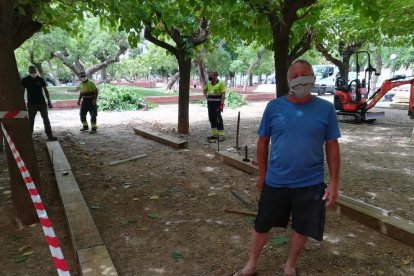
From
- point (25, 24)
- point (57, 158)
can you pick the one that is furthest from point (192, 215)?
point (25, 24)

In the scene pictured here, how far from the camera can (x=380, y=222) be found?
402 cm

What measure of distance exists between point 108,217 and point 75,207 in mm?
442

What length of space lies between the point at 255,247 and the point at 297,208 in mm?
533

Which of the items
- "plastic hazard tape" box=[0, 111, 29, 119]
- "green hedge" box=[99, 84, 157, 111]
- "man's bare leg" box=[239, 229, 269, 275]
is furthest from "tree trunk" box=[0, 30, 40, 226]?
"green hedge" box=[99, 84, 157, 111]

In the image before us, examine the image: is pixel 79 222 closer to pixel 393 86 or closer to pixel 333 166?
pixel 333 166

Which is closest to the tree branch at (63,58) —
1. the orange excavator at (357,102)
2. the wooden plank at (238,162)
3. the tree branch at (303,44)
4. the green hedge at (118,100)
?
the green hedge at (118,100)

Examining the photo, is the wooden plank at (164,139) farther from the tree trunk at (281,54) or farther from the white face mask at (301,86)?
the white face mask at (301,86)

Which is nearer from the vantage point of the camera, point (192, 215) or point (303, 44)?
point (192, 215)

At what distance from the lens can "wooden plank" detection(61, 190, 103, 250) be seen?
364 centimetres

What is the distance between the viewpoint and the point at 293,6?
5.43m

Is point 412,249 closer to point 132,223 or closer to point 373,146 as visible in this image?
point 132,223

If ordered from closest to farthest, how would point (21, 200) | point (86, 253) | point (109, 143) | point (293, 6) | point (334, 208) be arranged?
point (86, 253) → point (21, 200) → point (334, 208) → point (293, 6) → point (109, 143)

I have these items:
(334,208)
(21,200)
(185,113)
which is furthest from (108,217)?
(185,113)

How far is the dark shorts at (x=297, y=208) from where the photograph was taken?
2826 mm
